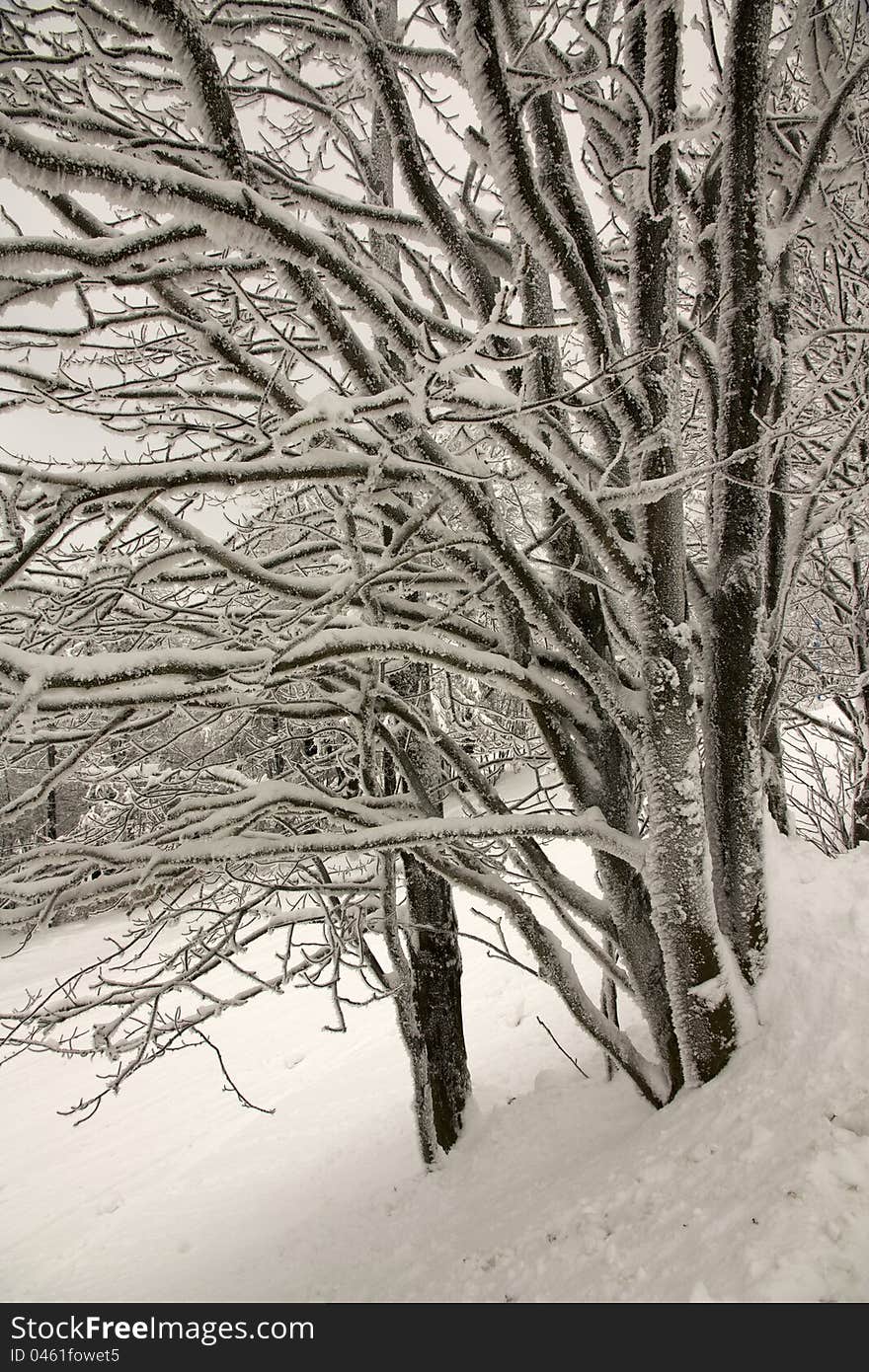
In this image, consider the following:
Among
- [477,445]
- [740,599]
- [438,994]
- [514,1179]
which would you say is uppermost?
[477,445]

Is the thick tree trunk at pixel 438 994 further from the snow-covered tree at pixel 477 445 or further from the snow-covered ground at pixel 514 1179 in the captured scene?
the snow-covered tree at pixel 477 445

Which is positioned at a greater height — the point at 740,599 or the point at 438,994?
the point at 740,599

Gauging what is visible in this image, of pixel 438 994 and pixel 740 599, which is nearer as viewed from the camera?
pixel 740 599

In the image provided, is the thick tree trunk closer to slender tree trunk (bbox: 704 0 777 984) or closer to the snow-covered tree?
the snow-covered tree

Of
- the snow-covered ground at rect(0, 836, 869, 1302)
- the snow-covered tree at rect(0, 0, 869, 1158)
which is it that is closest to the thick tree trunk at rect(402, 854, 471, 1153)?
the snow-covered ground at rect(0, 836, 869, 1302)

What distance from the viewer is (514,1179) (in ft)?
10.6

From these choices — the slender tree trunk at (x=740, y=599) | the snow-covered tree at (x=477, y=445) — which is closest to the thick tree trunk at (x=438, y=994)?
the snow-covered tree at (x=477, y=445)

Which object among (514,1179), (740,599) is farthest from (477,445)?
(514,1179)

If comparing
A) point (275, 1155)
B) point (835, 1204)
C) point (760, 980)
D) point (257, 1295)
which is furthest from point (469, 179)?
point (275, 1155)

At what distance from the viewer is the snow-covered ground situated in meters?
1.86

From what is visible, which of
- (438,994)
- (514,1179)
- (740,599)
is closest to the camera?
(740,599)

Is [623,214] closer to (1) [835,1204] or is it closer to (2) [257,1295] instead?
(1) [835,1204]

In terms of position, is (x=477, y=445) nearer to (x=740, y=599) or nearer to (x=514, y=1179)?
(x=740, y=599)

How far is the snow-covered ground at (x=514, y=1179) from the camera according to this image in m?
1.86
